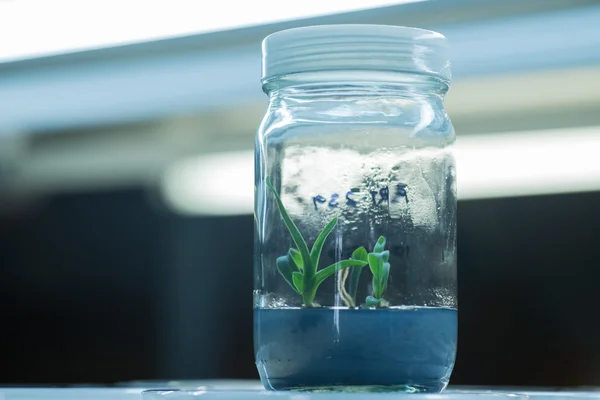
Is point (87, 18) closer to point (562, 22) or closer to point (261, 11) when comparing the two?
point (261, 11)

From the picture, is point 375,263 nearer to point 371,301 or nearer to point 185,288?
point 371,301

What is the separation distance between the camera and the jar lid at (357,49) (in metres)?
0.46

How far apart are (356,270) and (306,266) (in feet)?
0.09

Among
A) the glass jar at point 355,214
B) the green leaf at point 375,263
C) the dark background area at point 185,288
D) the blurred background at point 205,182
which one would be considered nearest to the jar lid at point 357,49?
the glass jar at point 355,214

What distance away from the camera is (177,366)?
2699 mm

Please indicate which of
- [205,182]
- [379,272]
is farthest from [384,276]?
[205,182]

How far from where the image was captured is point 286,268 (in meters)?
0.47

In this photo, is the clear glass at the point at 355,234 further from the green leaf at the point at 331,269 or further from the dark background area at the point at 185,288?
the dark background area at the point at 185,288

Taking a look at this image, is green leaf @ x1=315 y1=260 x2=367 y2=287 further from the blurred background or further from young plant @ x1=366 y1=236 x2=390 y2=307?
the blurred background

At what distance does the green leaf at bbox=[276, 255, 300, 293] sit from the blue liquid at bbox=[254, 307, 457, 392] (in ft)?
0.06

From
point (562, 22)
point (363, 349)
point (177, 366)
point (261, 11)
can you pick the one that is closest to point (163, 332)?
point (177, 366)

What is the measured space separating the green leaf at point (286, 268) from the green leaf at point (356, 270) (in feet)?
0.10

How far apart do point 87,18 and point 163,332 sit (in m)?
1.22

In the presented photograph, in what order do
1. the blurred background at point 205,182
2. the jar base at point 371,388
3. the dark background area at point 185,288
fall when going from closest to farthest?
the jar base at point 371,388 < the blurred background at point 205,182 < the dark background area at point 185,288
